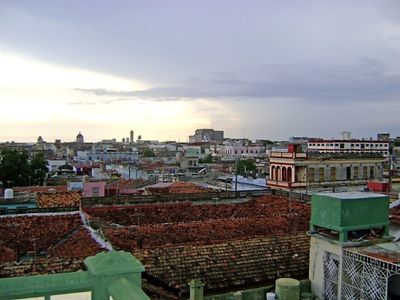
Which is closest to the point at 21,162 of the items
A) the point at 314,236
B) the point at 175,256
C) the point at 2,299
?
the point at 175,256

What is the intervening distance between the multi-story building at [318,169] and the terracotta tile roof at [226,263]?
15805mm

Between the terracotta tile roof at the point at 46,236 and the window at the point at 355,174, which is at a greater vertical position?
the window at the point at 355,174

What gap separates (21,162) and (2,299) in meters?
40.3

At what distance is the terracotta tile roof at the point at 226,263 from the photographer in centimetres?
1087

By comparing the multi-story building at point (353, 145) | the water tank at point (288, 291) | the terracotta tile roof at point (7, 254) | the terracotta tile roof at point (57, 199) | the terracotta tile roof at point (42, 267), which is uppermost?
the multi-story building at point (353, 145)

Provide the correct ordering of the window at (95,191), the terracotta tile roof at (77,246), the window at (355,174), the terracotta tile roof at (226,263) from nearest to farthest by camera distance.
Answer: the terracotta tile roof at (226,263), the terracotta tile roof at (77,246), the window at (95,191), the window at (355,174)

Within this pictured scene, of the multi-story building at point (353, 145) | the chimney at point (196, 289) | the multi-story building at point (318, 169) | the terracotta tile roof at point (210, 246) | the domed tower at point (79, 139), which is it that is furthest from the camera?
the domed tower at point (79, 139)

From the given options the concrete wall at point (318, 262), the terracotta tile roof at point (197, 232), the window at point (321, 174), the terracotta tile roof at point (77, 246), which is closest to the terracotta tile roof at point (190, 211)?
the terracotta tile roof at point (197, 232)

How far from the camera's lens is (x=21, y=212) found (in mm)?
17000

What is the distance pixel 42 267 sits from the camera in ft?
34.7

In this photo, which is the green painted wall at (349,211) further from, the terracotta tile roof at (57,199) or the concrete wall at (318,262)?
the terracotta tile roof at (57,199)

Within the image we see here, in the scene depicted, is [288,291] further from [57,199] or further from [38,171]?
[38,171]

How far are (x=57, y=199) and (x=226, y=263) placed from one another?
472 inches

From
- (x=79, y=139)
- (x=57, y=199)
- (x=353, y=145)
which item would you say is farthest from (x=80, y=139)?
(x=57, y=199)
